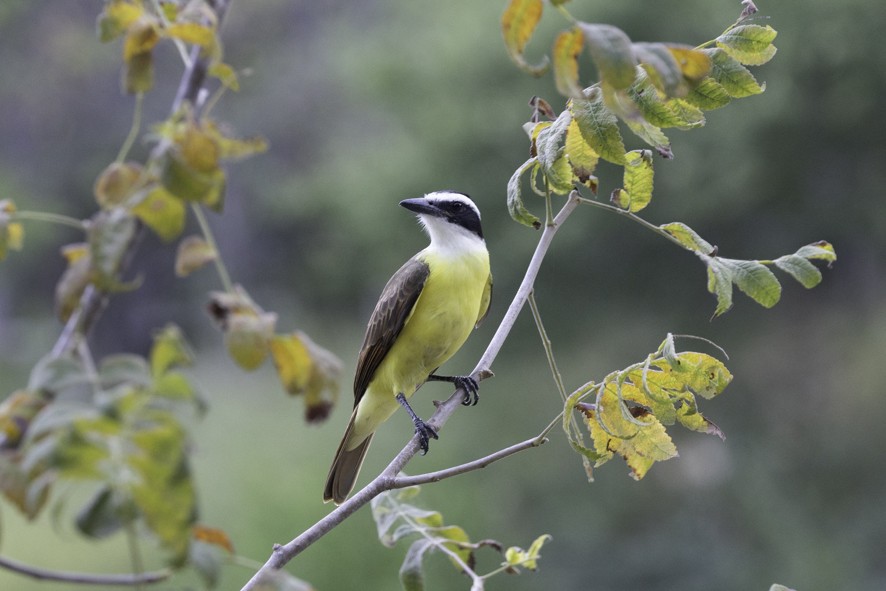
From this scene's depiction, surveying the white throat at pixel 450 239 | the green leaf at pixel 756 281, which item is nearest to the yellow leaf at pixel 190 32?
the green leaf at pixel 756 281

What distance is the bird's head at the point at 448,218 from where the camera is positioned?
3186mm

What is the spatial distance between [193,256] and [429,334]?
5.34 ft

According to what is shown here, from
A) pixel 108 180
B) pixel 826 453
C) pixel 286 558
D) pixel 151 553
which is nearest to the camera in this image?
pixel 108 180

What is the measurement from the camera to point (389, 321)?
3.00 m

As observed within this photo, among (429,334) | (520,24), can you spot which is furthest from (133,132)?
(429,334)

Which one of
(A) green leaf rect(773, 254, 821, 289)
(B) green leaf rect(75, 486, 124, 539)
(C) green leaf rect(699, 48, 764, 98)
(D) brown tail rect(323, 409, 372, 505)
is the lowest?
(D) brown tail rect(323, 409, 372, 505)

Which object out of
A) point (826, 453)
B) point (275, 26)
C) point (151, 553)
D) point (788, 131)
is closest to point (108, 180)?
point (151, 553)

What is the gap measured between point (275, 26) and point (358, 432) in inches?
1027

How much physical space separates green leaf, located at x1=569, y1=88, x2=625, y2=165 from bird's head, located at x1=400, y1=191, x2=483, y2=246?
1.75 m

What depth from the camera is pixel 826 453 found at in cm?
1322

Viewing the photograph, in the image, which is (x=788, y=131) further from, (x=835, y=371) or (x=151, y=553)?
(x=151, y=553)

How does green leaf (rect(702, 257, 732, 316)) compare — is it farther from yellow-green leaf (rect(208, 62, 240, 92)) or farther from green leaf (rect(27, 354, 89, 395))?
green leaf (rect(27, 354, 89, 395))

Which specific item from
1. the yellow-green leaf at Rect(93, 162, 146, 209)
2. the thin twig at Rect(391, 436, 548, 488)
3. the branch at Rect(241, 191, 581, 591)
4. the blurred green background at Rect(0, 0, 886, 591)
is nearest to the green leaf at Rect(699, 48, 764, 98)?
the branch at Rect(241, 191, 581, 591)

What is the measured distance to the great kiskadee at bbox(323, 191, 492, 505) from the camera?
294cm
